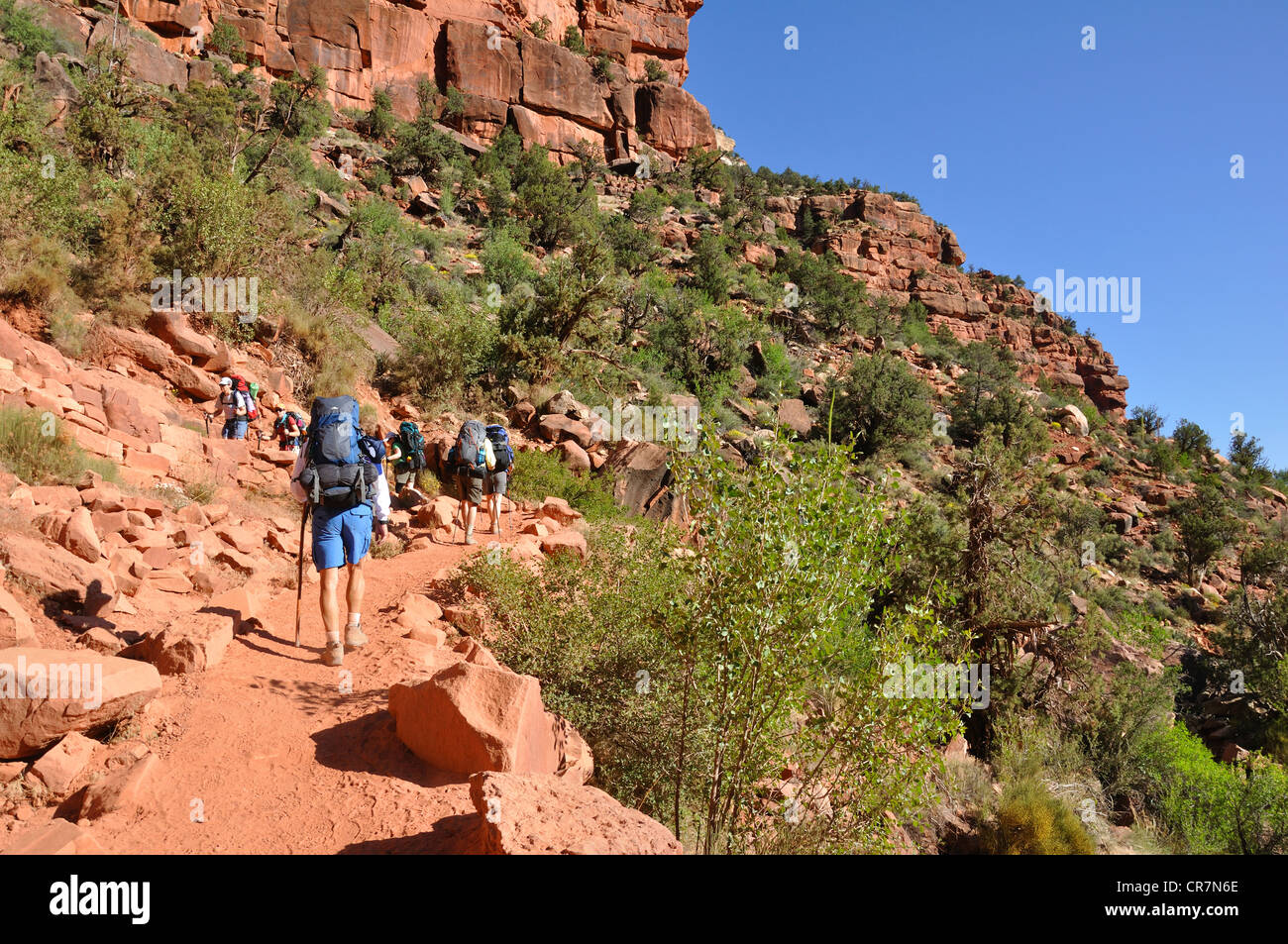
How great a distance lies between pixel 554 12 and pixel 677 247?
85.2 feet

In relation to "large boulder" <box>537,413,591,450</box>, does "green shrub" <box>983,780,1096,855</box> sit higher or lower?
lower

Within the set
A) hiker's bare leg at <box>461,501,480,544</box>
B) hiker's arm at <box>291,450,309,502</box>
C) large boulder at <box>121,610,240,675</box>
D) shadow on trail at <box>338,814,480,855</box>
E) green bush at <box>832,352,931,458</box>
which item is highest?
green bush at <box>832,352,931,458</box>

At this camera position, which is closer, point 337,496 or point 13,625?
point 13,625

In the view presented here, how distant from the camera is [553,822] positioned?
280 centimetres

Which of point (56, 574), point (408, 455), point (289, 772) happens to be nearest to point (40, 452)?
point (56, 574)

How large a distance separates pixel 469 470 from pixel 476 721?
5313 millimetres

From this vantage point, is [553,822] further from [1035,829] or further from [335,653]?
[1035,829]

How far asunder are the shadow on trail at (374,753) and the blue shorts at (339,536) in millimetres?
1271

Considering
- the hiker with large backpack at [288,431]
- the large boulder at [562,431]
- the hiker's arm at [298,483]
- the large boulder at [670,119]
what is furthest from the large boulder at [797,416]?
the large boulder at [670,119]

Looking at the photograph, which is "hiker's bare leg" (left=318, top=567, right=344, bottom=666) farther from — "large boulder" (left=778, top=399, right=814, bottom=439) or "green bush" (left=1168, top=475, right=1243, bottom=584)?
"green bush" (left=1168, top=475, right=1243, bottom=584)

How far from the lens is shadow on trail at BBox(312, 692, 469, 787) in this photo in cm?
369

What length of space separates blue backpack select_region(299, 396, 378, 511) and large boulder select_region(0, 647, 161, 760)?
1.53 metres

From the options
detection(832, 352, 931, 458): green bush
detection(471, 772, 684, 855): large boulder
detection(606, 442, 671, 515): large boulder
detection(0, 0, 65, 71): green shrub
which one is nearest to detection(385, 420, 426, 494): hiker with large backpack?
detection(606, 442, 671, 515): large boulder

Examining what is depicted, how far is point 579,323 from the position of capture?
1619cm
